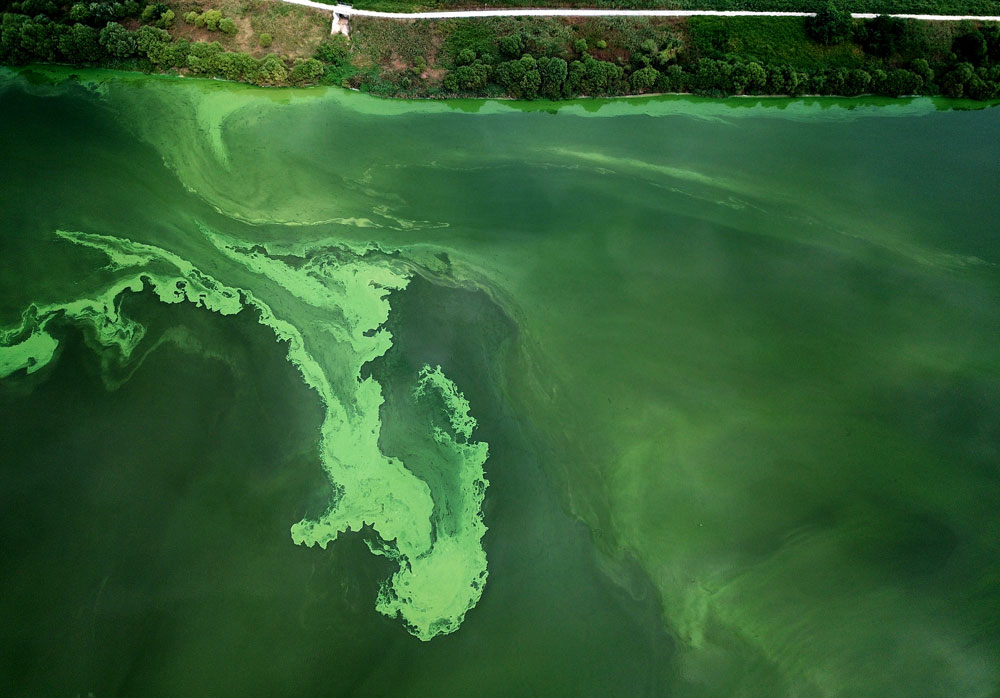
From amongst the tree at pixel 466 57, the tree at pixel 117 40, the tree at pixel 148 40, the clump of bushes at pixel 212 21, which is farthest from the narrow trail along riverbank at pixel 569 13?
the tree at pixel 117 40

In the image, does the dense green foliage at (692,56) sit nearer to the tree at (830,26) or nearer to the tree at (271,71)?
the tree at (830,26)

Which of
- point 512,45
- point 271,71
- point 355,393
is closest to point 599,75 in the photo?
point 512,45

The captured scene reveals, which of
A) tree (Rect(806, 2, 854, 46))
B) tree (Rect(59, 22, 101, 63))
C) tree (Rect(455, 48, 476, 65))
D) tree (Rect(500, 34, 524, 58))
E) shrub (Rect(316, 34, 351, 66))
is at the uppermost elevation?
tree (Rect(806, 2, 854, 46))

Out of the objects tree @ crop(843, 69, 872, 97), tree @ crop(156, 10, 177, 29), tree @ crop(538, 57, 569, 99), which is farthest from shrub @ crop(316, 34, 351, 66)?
tree @ crop(843, 69, 872, 97)

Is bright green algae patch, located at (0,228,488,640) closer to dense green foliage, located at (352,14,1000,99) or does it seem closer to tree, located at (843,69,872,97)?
dense green foliage, located at (352,14,1000,99)

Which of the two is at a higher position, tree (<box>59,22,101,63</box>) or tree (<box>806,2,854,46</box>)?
tree (<box>806,2,854,46</box>)

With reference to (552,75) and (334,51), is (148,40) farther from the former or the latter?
(552,75)
